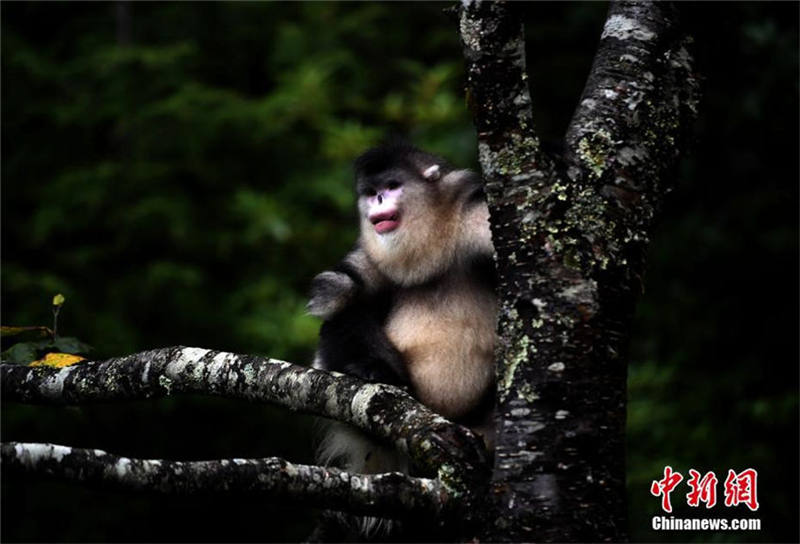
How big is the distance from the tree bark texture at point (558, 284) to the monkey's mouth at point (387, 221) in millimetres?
1172

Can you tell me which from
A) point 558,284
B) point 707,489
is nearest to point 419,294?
point 707,489

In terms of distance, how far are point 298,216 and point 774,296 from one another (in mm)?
3095

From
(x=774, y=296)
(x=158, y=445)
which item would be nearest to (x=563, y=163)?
(x=774, y=296)

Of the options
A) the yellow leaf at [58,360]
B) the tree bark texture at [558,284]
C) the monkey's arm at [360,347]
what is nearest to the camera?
the tree bark texture at [558,284]

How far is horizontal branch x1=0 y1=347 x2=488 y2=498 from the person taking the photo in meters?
2.23

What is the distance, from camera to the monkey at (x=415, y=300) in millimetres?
3105

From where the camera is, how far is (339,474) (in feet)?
6.04

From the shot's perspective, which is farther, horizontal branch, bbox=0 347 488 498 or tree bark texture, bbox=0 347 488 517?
horizontal branch, bbox=0 347 488 498

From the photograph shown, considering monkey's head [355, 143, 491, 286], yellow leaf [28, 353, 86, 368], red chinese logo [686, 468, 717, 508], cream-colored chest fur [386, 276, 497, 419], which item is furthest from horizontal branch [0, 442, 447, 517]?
red chinese logo [686, 468, 717, 508]

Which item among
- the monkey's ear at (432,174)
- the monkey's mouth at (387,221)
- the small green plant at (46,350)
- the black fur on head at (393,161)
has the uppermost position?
the black fur on head at (393,161)

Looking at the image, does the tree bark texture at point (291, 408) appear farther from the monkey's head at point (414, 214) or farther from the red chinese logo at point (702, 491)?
the red chinese logo at point (702, 491)

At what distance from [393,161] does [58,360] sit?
55.2 inches

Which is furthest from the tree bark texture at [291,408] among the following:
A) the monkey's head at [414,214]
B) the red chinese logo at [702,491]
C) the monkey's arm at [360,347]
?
the red chinese logo at [702,491]

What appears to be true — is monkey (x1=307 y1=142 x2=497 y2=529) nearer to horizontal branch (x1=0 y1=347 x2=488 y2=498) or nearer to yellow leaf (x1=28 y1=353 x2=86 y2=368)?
horizontal branch (x1=0 y1=347 x2=488 y2=498)
